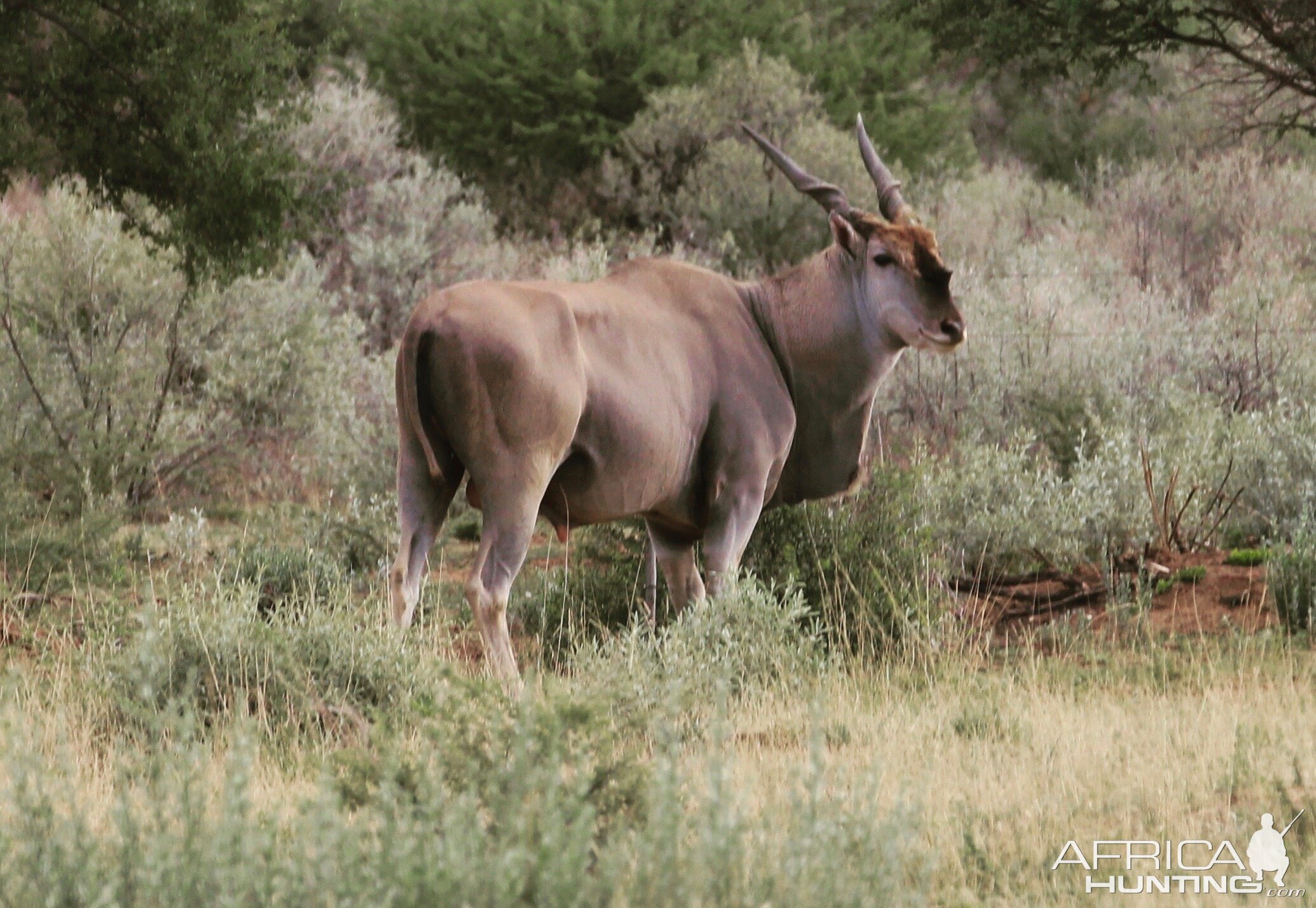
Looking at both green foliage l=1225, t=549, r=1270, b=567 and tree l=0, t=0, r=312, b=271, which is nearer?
green foliage l=1225, t=549, r=1270, b=567

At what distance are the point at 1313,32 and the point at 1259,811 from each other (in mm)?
8601

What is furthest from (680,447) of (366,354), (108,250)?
(366,354)

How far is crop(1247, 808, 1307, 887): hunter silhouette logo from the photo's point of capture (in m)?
4.36

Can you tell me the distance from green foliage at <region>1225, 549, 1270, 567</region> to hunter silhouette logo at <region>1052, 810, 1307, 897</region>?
416 cm

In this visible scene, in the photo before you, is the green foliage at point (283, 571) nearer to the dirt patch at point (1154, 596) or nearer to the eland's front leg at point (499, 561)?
the eland's front leg at point (499, 561)

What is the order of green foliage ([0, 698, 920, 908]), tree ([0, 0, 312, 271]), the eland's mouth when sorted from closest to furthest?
green foliage ([0, 698, 920, 908])
the eland's mouth
tree ([0, 0, 312, 271])

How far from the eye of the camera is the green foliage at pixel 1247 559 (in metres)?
8.61

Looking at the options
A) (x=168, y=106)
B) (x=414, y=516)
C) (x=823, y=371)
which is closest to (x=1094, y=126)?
(x=168, y=106)

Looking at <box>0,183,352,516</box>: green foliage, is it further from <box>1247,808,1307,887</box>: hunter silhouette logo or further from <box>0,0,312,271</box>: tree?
<box>1247,808,1307,887</box>: hunter silhouette logo

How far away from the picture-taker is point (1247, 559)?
340 inches

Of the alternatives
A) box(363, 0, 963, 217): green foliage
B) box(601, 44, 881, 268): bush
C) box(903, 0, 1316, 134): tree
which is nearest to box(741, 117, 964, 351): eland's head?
box(903, 0, 1316, 134): tree

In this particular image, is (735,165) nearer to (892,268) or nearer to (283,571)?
(283,571)

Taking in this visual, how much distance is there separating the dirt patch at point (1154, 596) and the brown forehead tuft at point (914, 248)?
1.68 metres

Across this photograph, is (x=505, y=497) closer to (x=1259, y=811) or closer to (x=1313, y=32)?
(x=1259, y=811)
